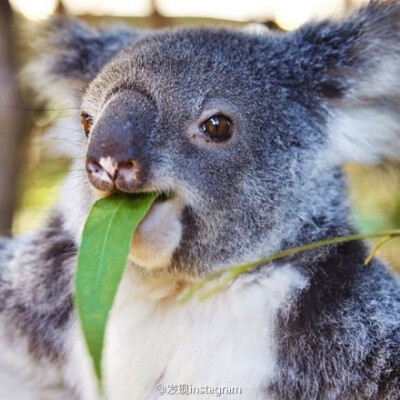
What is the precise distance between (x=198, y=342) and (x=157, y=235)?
1.51 ft

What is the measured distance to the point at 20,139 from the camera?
3.39 m

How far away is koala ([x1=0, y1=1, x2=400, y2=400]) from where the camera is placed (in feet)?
6.55

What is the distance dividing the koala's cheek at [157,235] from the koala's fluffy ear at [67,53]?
0.83 m

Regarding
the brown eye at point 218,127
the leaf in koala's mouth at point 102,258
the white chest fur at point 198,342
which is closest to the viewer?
the leaf in koala's mouth at point 102,258

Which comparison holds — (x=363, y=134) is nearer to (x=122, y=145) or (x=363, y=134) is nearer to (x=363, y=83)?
(x=363, y=83)

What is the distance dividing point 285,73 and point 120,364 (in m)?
0.99

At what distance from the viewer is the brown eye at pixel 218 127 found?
2059 millimetres

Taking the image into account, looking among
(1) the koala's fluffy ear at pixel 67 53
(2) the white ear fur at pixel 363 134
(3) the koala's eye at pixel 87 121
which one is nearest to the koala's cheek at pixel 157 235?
(3) the koala's eye at pixel 87 121

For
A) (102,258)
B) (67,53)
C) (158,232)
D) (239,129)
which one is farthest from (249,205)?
(67,53)

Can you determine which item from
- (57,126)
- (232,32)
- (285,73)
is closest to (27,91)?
(57,126)

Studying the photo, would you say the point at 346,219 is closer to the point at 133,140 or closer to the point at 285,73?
the point at 285,73

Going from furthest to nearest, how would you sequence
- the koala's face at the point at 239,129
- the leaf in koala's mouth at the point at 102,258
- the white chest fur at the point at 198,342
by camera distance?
the white chest fur at the point at 198,342
the koala's face at the point at 239,129
the leaf in koala's mouth at the point at 102,258

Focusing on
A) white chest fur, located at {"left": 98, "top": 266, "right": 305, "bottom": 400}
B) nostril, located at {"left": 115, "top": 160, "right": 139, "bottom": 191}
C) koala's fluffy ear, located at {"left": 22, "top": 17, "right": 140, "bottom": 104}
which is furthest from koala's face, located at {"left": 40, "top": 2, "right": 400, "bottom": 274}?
koala's fluffy ear, located at {"left": 22, "top": 17, "right": 140, "bottom": 104}

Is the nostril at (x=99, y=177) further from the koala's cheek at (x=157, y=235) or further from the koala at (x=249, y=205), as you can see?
the koala's cheek at (x=157, y=235)
